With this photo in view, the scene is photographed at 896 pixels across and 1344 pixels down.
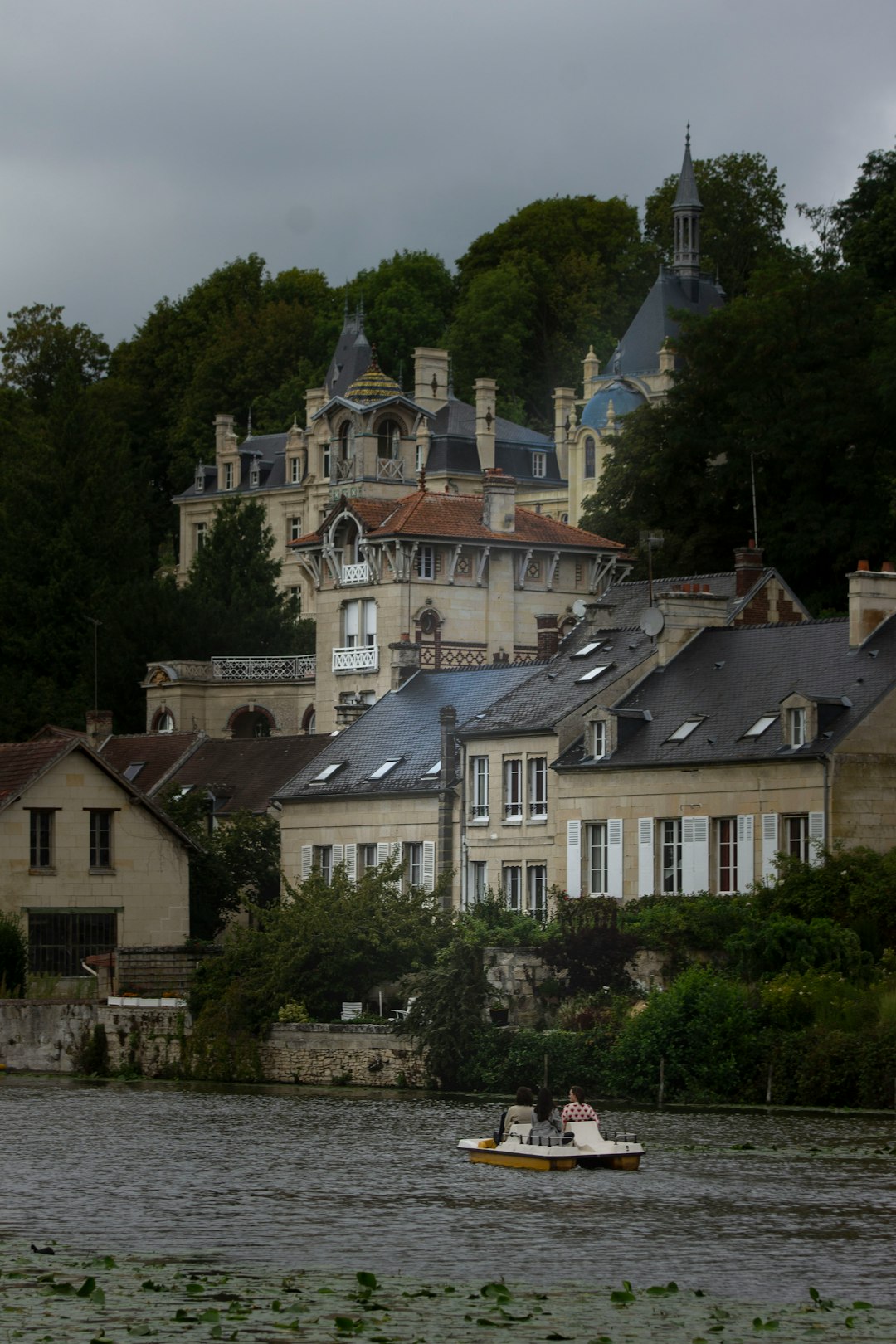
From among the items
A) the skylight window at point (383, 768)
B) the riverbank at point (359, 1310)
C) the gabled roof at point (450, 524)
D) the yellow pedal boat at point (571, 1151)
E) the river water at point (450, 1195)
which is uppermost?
the gabled roof at point (450, 524)

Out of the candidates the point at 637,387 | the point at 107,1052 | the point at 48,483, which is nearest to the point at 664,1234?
the point at 107,1052

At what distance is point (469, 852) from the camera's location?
61719mm

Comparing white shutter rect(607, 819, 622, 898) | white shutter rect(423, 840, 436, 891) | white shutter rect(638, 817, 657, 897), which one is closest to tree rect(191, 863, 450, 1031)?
white shutter rect(607, 819, 622, 898)

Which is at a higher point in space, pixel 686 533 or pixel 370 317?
pixel 370 317

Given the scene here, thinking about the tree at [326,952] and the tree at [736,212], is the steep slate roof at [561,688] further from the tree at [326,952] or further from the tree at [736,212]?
the tree at [736,212]

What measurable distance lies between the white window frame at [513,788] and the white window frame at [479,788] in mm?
751

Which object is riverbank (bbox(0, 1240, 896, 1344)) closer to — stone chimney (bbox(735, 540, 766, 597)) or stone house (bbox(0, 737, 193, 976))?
stone house (bbox(0, 737, 193, 976))

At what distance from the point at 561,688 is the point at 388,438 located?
5693 centimetres

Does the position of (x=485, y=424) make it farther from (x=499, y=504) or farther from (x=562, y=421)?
(x=499, y=504)

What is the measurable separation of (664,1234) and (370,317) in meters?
120

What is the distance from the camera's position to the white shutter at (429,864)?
62562mm

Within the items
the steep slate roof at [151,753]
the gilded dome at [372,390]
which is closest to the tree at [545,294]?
the gilded dome at [372,390]

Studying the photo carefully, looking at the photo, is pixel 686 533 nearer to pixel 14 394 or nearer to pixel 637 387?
pixel 637 387

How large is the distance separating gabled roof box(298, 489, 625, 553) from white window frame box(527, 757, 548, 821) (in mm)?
25554
